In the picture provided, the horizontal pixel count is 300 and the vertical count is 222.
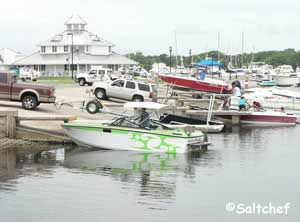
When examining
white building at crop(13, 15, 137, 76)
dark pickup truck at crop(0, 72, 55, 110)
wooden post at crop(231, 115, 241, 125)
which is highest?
white building at crop(13, 15, 137, 76)

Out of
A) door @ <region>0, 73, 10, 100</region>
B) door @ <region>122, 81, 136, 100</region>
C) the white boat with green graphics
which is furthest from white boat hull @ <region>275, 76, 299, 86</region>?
the white boat with green graphics

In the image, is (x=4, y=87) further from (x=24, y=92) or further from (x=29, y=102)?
(x=29, y=102)

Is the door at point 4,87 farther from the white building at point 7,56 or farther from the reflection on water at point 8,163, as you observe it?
the white building at point 7,56

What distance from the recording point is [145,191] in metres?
18.3

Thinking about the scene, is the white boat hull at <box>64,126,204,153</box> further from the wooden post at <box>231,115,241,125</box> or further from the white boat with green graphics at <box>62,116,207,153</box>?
the wooden post at <box>231,115,241,125</box>

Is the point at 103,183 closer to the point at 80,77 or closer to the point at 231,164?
the point at 231,164

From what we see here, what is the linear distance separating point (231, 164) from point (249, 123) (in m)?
15.9

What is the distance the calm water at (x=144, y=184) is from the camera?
52.1ft

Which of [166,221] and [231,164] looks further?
[231,164]

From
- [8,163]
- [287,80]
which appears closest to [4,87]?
[8,163]

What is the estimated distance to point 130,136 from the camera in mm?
24469

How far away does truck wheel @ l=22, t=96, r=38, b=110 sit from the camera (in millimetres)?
31781

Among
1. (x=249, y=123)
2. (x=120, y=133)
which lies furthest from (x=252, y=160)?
(x=249, y=123)

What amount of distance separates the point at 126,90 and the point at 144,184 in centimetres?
2396
